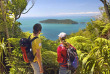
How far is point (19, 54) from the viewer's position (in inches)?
165

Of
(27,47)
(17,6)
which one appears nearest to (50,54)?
(27,47)

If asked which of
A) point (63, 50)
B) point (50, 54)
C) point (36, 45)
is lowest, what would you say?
point (50, 54)

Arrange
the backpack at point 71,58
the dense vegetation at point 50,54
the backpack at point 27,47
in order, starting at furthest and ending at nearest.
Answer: the dense vegetation at point 50,54
the backpack at point 27,47
the backpack at point 71,58

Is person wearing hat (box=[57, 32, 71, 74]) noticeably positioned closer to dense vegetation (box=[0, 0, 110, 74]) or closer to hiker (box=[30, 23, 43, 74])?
hiker (box=[30, 23, 43, 74])

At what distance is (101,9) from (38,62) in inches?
496

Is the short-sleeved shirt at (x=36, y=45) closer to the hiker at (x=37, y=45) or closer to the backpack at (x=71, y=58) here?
the hiker at (x=37, y=45)

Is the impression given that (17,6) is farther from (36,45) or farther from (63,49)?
(63,49)

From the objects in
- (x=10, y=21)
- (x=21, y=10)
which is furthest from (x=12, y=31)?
(x=21, y=10)

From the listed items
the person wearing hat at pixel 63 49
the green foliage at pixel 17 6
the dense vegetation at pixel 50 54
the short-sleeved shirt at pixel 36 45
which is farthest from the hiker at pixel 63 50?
the green foliage at pixel 17 6

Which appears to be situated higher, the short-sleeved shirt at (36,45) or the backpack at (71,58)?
the short-sleeved shirt at (36,45)

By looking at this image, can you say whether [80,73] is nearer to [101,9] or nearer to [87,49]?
[87,49]

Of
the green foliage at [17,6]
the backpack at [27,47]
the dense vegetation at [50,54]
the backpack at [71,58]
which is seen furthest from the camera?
the green foliage at [17,6]

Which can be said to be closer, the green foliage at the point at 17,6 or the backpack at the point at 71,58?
the backpack at the point at 71,58

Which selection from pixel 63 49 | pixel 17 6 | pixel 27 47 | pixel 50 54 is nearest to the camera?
pixel 63 49
